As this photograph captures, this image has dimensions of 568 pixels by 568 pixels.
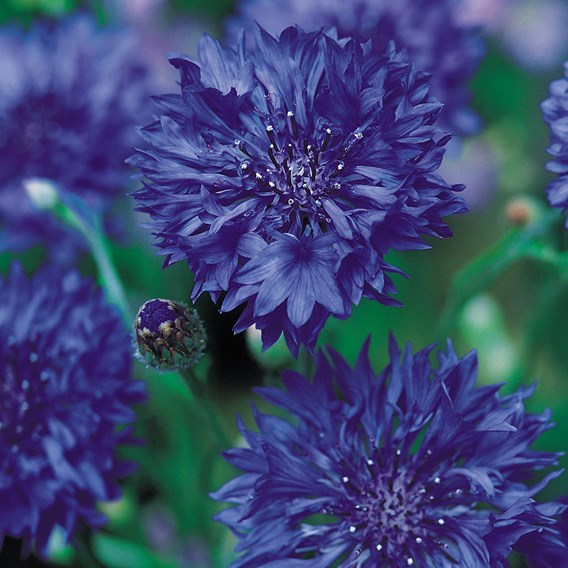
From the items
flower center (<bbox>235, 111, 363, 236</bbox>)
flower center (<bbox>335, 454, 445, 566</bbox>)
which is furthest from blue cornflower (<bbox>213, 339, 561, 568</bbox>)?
flower center (<bbox>235, 111, 363, 236</bbox>)

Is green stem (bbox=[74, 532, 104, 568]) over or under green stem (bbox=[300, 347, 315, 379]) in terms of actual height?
under

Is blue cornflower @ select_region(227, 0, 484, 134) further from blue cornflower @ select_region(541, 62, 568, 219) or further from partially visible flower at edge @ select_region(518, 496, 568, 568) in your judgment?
partially visible flower at edge @ select_region(518, 496, 568, 568)

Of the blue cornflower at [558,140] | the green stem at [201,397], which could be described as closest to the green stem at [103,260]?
the green stem at [201,397]

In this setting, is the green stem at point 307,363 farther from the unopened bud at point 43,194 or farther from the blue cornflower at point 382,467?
the unopened bud at point 43,194

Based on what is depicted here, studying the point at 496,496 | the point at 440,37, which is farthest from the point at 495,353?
the point at 496,496

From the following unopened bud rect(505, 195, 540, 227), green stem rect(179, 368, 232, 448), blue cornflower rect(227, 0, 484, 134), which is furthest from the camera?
blue cornflower rect(227, 0, 484, 134)
